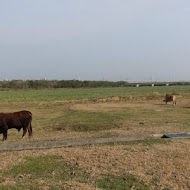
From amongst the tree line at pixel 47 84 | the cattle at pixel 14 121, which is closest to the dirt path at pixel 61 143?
the cattle at pixel 14 121

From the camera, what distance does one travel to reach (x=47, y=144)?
10.2m

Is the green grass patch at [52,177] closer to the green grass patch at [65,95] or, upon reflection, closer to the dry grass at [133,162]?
the dry grass at [133,162]

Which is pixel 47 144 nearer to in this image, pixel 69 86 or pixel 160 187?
pixel 160 187

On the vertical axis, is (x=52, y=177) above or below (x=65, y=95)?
above

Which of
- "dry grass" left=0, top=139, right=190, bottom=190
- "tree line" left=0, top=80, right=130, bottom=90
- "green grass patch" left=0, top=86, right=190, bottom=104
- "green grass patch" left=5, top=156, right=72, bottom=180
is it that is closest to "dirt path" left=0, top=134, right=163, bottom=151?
"dry grass" left=0, top=139, right=190, bottom=190

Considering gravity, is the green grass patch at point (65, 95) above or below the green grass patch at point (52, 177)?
below

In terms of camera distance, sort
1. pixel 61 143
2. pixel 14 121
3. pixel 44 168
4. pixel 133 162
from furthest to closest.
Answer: pixel 14 121 → pixel 61 143 → pixel 133 162 → pixel 44 168

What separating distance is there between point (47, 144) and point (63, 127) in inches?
313

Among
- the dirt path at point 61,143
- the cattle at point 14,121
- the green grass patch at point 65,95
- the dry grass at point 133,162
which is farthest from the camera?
the green grass patch at point 65,95

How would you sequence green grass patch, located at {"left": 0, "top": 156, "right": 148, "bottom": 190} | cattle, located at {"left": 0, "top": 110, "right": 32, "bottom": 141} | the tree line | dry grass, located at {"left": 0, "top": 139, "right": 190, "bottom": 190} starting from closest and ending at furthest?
green grass patch, located at {"left": 0, "top": 156, "right": 148, "bottom": 190}
dry grass, located at {"left": 0, "top": 139, "right": 190, "bottom": 190}
cattle, located at {"left": 0, "top": 110, "right": 32, "bottom": 141}
the tree line

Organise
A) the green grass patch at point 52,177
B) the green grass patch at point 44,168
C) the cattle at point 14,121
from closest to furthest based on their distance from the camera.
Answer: the green grass patch at point 52,177
the green grass patch at point 44,168
the cattle at point 14,121

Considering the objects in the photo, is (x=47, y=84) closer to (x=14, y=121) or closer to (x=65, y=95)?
(x=65, y=95)

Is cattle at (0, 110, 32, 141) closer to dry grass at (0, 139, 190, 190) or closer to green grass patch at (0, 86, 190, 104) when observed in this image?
dry grass at (0, 139, 190, 190)

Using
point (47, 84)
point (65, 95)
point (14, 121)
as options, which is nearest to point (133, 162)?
point (14, 121)
